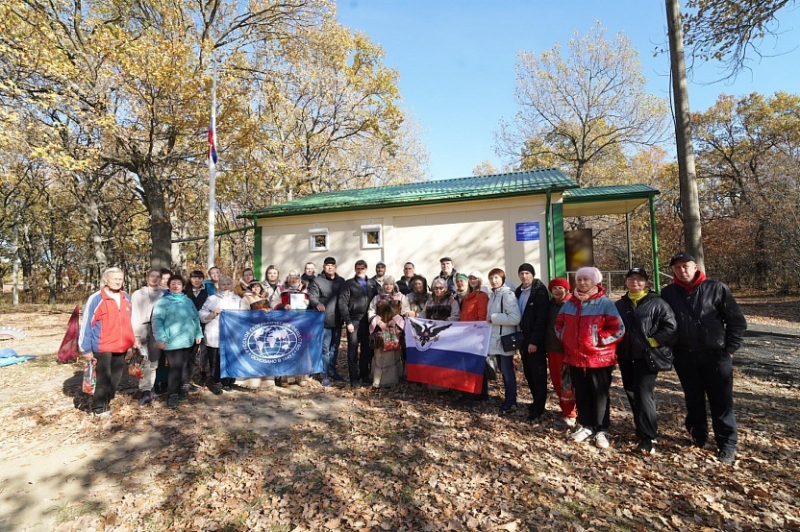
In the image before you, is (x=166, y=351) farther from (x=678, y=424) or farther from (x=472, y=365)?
(x=678, y=424)

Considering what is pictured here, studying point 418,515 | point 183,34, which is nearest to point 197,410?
point 418,515

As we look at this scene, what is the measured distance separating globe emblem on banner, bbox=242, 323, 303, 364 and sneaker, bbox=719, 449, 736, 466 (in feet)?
17.8

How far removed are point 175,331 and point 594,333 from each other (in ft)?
17.2

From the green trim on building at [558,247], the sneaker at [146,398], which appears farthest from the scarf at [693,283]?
the sneaker at [146,398]

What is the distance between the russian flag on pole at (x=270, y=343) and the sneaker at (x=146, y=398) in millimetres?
950

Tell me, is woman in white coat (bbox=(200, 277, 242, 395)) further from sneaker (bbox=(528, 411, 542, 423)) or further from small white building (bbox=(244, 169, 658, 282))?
small white building (bbox=(244, 169, 658, 282))

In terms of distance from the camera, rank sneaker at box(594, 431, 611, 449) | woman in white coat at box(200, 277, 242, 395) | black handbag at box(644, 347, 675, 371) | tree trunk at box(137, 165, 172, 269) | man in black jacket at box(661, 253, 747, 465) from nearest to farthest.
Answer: man in black jacket at box(661, 253, 747, 465)
black handbag at box(644, 347, 675, 371)
sneaker at box(594, 431, 611, 449)
woman in white coat at box(200, 277, 242, 395)
tree trunk at box(137, 165, 172, 269)

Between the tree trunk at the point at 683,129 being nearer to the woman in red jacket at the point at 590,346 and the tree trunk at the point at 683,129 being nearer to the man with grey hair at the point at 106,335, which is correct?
the woman in red jacket at the point at 590,346

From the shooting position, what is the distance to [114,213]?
26.2m

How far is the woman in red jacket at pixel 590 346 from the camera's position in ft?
13.7

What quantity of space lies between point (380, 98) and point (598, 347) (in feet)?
70.0

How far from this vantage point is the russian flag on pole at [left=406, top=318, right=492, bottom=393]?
554 centimetres

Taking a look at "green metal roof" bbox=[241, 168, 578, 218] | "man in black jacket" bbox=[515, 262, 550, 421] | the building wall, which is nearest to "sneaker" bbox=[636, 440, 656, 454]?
"man in black jacket" bbox=[515, 262, 550, 421]

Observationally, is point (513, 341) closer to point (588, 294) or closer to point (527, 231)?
point (588, 294)
